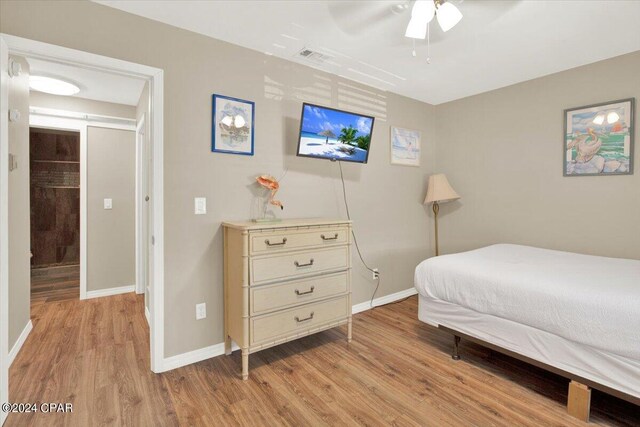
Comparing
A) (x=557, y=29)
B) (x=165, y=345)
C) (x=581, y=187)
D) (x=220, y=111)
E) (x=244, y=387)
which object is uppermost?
(x=557, y=29)

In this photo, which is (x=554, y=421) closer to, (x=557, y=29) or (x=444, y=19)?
(x=444, y=19)

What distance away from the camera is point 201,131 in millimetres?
2291

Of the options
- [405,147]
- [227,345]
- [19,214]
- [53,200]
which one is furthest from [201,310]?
[53,200]

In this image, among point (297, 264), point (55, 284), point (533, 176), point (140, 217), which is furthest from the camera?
point (55, 284)

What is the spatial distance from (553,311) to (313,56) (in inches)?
97.3

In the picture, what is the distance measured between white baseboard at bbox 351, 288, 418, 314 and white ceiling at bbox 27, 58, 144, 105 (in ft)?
9.57

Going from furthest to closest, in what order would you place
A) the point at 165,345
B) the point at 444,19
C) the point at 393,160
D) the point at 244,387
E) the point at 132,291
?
the point at 132,291
the point at 393,160
the point at 165,345
the point at 244,387
the point at 444,19

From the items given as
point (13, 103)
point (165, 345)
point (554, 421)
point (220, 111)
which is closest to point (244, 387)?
point (165, 345)

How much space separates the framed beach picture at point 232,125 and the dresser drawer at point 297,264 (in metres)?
0.90

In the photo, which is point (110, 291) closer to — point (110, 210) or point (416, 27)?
point (110, 210)

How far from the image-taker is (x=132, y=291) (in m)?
3.92

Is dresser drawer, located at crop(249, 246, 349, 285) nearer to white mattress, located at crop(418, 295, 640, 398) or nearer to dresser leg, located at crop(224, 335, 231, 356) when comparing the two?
dresser leg, located at crop(224, 335, 231, 356)

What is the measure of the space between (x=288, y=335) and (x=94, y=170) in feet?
10.4

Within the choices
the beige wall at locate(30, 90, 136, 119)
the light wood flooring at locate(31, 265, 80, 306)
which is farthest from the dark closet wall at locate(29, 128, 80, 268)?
the beige wall at locate(30, 90, 136, 119)
